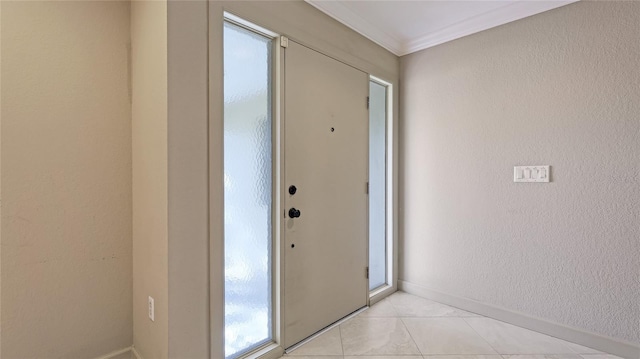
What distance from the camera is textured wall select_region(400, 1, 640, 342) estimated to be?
1.88 m

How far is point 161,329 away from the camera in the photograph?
4.83ft

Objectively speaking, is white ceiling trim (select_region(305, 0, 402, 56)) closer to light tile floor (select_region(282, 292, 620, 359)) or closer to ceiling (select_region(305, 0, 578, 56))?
ceiling (select_region(305, 0, 578, 56))

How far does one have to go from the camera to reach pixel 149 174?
159 centimetres

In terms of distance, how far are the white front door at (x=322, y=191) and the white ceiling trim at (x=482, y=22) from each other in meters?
0.70

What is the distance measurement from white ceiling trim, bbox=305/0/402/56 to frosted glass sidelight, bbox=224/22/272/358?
61 centimetres

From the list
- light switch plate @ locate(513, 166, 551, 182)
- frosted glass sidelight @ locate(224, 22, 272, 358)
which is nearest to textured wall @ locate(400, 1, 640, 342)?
light switch plate @ locate(513, 166, 551, 182)

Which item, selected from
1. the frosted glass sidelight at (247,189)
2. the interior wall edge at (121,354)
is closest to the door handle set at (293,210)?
the frosted glass sidelight at (247,189)

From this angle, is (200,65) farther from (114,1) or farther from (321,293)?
(321,293)

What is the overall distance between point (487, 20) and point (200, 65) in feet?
7.57

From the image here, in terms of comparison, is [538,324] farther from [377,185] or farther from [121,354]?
[121,354]

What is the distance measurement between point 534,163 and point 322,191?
1636mm

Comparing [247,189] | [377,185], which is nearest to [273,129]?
[247,189]

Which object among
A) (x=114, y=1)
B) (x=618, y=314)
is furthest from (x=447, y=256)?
(x=114, y=1)

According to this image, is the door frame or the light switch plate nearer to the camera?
the door frame
